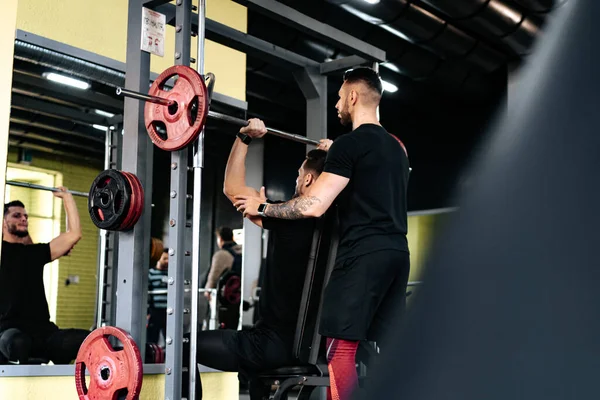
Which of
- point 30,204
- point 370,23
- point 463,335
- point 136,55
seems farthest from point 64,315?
point 463,335

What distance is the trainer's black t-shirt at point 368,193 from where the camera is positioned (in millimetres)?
2215

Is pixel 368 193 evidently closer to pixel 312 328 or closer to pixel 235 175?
pixel 312 328

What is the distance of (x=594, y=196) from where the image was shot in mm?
276

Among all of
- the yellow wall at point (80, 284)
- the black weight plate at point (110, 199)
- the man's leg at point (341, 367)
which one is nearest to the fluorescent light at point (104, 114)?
the black weight plate at point (110, 199)

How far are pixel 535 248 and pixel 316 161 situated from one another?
2361mm

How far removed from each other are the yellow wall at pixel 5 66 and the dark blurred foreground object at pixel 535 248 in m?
2.63

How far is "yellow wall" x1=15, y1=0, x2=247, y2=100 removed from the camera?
9.71ft

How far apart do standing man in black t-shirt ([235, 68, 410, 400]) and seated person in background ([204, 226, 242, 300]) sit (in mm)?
3898

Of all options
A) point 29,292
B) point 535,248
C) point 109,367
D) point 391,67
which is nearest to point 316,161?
point 109,367

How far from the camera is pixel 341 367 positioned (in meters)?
2.15

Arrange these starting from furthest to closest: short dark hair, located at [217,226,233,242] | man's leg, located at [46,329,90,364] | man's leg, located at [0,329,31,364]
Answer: short dark hair, located at [217,226,233,242]
man's leg, located at [46,329,90,364]
man's leg, located at [0,329,31,364]

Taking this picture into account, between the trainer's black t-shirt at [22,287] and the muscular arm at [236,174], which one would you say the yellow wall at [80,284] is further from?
the muscular arm at [236,174]

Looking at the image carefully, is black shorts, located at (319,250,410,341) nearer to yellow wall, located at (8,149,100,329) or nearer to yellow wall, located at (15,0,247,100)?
yellow wall, located at (15,0,247,100)

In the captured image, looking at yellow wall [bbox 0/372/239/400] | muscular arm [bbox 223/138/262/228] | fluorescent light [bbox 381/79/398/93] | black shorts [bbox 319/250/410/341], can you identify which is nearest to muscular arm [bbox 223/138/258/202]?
muscular arm [bbox 223/138/262/228]
